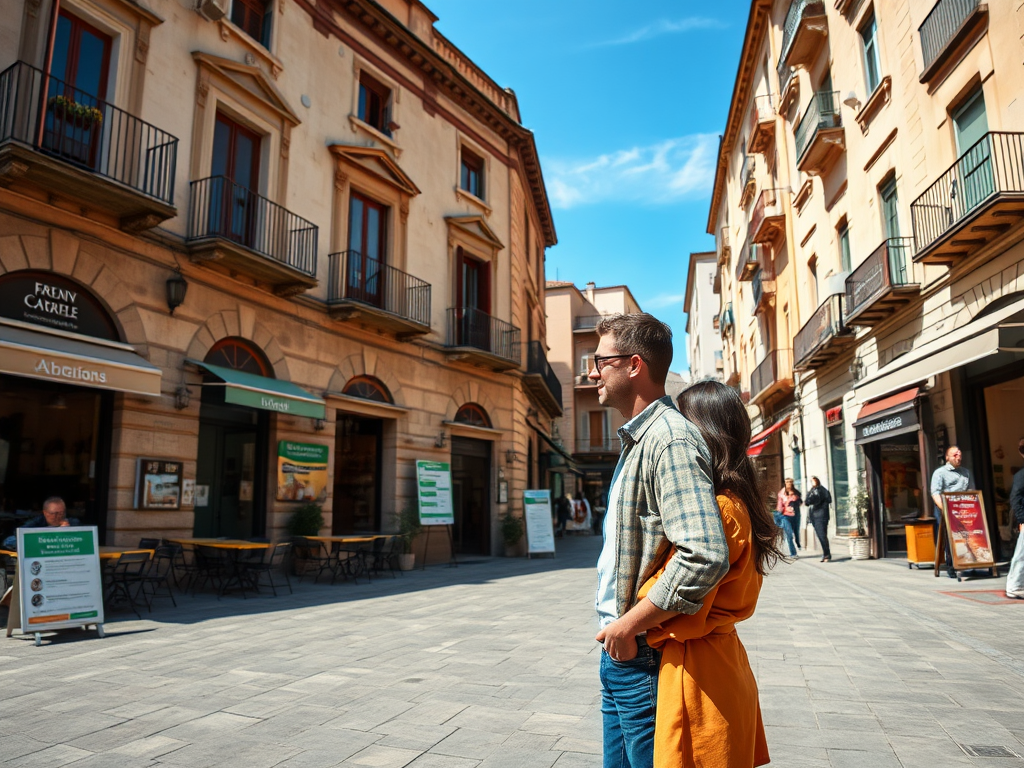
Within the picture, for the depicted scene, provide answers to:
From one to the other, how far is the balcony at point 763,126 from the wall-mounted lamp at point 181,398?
19043 millimetres

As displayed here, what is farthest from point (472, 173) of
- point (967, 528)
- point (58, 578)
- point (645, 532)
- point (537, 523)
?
point (645, 532)

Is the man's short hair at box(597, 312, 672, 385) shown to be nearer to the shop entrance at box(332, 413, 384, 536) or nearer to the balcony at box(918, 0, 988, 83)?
the balcony at box(918, 0, 988, 83)

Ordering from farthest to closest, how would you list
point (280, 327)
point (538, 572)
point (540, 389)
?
point (540, 389)
point (538, 572)
point (280, 327)

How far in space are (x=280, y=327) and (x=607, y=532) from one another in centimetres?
1191

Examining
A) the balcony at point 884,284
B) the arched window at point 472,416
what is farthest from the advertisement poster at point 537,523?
the balcony at point 884,284

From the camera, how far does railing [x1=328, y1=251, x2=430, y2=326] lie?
14.6m

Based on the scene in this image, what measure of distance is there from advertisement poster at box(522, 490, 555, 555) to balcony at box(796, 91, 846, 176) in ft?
34.2

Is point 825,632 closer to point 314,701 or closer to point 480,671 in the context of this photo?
point 480,671

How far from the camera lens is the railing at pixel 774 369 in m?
22.8

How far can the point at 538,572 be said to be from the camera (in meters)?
14.2

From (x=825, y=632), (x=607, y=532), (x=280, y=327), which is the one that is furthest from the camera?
(x=280, y=327)

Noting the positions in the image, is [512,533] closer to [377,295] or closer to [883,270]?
[377,295]

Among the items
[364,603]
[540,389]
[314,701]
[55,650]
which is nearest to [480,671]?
[314,701]

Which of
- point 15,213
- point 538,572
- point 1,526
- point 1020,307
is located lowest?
point 538,572
